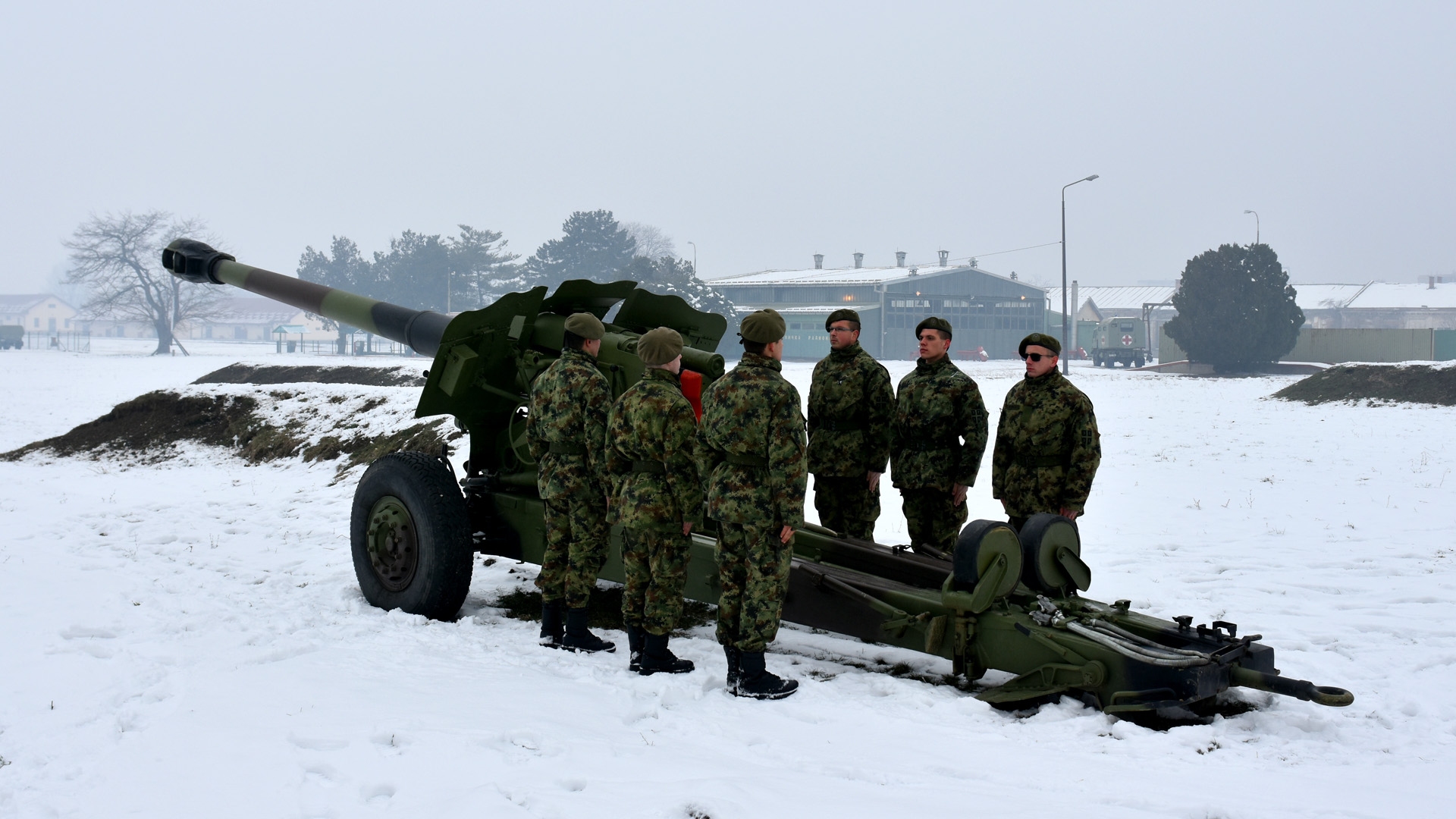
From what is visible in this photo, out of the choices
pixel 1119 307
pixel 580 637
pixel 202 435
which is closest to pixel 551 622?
pixel 580 637

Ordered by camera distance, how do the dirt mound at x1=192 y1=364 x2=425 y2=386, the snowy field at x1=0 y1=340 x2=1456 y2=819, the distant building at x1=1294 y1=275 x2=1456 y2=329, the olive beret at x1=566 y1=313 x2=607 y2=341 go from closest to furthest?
1. the snowy field at x1=0 y1=340 x2=1456 y2=819
2. the olive beret at x1=566 y1=313 x2=607 y2=341
3. the dirt mound at x1=192 y1=364 x2=425 y2=386
4. the distant building at x1=1294 y1=275 x2=1456 y2=329

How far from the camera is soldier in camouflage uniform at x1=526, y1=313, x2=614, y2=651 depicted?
5.01 m

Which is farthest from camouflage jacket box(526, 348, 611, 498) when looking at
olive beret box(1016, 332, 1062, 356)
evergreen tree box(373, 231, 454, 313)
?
evergreen tree box(373, 231, 454, 313)

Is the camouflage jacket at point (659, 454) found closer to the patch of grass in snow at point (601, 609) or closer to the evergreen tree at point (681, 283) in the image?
the patch of grass in snow at point (601, 609)

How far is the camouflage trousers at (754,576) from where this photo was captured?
4273 mm

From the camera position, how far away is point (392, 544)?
5.71m

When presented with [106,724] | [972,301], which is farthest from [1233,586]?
[972,301]

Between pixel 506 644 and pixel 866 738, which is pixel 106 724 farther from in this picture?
pixel 866 738

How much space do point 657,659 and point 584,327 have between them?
1.57 meters

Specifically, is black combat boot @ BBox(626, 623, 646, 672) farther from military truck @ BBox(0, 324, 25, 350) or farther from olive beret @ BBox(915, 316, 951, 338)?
military truck @ BBox(0, 324, 25, 350)

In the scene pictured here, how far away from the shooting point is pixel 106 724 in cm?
368

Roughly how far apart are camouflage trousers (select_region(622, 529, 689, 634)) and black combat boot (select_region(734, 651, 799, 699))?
0.40 metres

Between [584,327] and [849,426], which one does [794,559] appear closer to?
[849,426]

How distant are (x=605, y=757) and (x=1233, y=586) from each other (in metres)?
4.18
